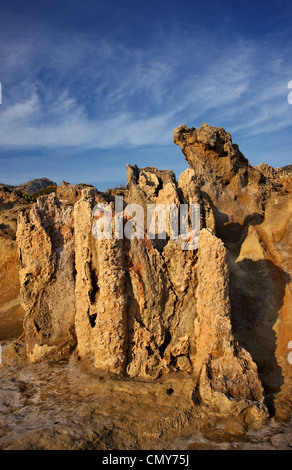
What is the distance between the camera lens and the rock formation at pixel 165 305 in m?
5.05

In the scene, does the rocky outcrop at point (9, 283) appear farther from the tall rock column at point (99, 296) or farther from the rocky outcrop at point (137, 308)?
the tall rock column at point (99, 296)

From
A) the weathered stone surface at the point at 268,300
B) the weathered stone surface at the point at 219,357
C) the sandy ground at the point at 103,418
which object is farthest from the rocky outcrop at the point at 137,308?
the weathered stone surface at the point at 268,300

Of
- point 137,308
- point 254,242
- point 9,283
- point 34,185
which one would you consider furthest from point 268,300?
point 34,185

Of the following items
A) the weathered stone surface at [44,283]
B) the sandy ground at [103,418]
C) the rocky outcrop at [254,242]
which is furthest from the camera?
the weathered stone surface at [44,283]

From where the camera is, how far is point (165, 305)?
585 cm

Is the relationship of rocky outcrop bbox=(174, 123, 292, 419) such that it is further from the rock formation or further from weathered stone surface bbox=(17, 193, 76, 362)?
weathered stone surface bbox=(17, 193, 76, 362)

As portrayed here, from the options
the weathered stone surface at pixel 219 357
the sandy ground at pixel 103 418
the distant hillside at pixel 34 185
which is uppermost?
the distant hillside at pixel 34 185

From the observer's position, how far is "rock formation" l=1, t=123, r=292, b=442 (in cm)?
505

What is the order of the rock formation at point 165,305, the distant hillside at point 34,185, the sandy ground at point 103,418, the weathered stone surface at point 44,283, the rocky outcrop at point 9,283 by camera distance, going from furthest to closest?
the distant hillside at point 34,185 < the rocky outcrop at point 9,283 < the weathered stone surface at point 44,283 < the rock formation at point 165,305 < the sandy ground at point 103,418

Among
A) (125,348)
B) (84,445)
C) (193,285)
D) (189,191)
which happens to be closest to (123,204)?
(189,191)

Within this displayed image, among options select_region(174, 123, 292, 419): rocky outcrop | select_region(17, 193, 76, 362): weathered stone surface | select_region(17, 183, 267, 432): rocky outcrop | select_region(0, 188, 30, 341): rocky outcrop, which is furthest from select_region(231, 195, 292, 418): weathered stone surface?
select_region(0, 188, 30, 341): rocky outcrop

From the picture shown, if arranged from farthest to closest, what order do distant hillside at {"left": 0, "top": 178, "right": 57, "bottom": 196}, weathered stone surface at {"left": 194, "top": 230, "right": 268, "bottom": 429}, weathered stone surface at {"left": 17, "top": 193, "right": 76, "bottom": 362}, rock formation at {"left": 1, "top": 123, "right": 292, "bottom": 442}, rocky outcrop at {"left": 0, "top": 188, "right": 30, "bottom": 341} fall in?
distant hillside at {"left": 0, "top": 178, "right": 57, "bottom": 196} → rocky outcrop at {"left": 0, "top": 188, "right": 30, "bottom": 341} → weathered stone surface at {"left": 17, "top": 193, "right": 76, "bottom": 362} → rock formation at {"left": 1, "top": 123, "right": 292, "bottom": 442} → weathered stone surface at {"left": 194, "top": 230, "right": 268, "bottom": 429}

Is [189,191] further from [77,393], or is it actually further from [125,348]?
[77,393]

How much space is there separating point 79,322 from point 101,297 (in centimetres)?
81
